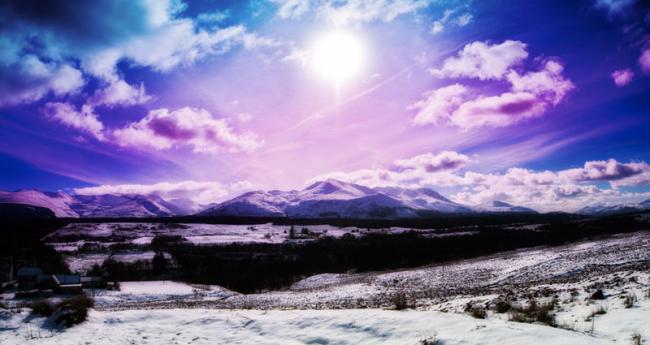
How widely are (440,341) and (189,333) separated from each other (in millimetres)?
11451

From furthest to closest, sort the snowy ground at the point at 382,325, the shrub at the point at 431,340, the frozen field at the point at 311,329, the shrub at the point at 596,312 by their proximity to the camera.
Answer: the shrub at the point at 596,312 → the shrub at the point at 431,340 → the snowy ground at the point at 382,325 → the frozen field at the point at 311,329

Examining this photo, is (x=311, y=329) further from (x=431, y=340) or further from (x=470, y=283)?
(x=470, y=283)

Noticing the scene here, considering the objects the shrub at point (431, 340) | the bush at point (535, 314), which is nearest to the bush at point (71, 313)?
the shrub at point (431, 340)

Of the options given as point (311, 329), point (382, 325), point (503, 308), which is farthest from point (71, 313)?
point (503, 308)

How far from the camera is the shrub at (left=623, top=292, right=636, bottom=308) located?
41.3ft

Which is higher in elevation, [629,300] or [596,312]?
[629,300]

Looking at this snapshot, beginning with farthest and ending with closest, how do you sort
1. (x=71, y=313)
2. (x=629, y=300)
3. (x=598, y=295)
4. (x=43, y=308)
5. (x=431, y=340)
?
(x=43, y=308), (x=71, y=313), (x=598, y=295), (x=629, y=300), (x=431, y=340)

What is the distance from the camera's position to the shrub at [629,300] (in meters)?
12.6

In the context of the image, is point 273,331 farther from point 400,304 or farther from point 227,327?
point 400,304

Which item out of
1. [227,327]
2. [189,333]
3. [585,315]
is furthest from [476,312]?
[189,333]

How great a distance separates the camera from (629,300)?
13.0 metres

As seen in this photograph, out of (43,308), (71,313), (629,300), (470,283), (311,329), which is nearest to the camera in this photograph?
(629,300)

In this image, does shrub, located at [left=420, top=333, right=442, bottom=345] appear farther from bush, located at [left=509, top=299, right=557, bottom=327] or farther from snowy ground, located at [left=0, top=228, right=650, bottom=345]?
bush, located at [left=509, top=299, right=557, bottom=327]

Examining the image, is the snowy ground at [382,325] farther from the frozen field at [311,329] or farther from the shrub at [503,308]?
the shrub at [503,308]
